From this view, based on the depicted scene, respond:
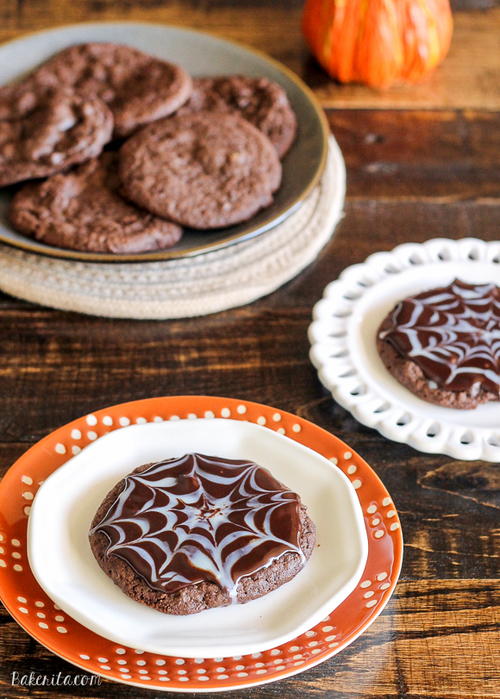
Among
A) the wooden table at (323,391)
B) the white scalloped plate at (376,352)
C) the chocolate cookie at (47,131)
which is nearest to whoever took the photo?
the wooden table at (323,391)

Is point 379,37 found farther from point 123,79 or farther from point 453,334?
point 453,334

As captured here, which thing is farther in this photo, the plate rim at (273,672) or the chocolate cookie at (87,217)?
the chocolate cookie at (87,217)

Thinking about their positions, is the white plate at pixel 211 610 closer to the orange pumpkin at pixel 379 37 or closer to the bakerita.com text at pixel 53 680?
the bakerita.com text at pixel 53 680

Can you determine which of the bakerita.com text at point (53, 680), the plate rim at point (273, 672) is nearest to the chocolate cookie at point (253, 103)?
the plate rim at point (273, 672)

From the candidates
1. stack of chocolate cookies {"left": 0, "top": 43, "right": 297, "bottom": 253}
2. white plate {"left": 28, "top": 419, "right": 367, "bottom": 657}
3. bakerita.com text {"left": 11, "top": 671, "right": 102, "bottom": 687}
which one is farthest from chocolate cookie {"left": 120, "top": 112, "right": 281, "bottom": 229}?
bakerita.com text {"left": 11, "top": 671, "right": 102, "bottom": 687}

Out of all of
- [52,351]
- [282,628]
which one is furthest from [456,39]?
[282,628]

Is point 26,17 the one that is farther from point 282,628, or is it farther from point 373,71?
point 282,628
